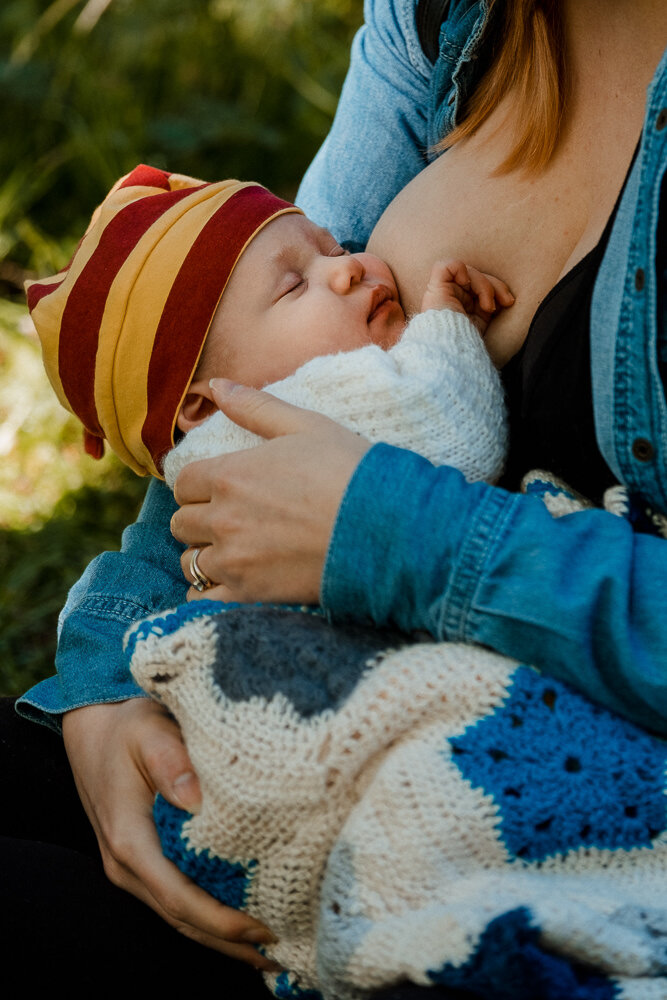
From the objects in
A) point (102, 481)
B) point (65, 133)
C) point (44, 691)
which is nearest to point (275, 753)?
point (44, 691)

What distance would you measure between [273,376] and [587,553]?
0.67 meters

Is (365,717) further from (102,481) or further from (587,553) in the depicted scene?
(102,481)

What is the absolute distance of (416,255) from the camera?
1.52 metres

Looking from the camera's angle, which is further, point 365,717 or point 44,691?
point 44,691

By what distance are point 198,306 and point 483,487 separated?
2.22 feet

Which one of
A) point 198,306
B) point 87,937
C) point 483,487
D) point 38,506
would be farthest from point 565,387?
point 38,506

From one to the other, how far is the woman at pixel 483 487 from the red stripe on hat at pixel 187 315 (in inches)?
7.0

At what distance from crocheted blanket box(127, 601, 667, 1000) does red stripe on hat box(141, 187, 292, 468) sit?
579 millimetres

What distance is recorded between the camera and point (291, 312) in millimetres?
1515

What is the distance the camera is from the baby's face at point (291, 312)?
4.91 ft

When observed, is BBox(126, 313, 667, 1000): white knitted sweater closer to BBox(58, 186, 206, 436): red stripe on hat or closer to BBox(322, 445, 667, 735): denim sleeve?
BBox(322, 445, 667, 735): denim sleeve

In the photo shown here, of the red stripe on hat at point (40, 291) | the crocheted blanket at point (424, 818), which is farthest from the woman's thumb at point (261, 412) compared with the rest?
the red stripe on hat at point (40, 291)

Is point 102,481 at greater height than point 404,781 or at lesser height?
lesser

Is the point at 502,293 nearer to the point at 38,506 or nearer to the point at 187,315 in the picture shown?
the point at 187,315
